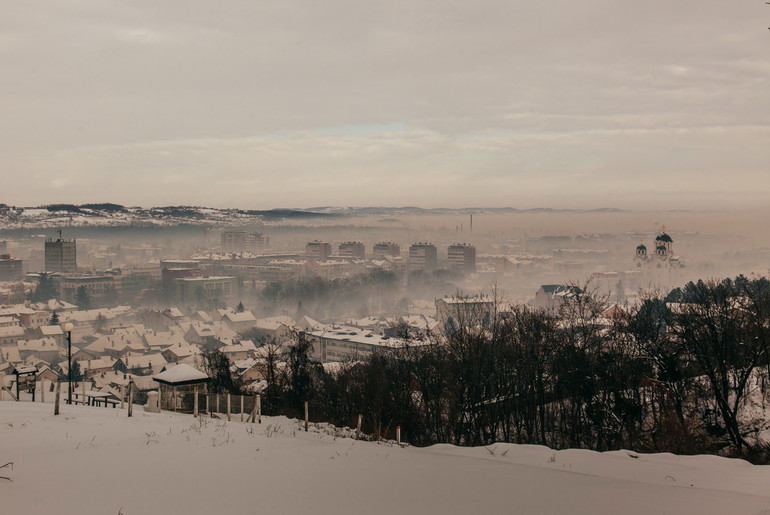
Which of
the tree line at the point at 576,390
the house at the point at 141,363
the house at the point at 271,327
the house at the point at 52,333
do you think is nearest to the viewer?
the tree line at the point at 576,390

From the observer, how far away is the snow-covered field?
22.4ft

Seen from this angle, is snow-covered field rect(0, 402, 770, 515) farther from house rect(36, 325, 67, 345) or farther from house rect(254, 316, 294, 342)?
house rect(36, 325, 67, 345)

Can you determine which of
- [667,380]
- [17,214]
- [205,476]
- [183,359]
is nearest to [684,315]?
Answer: [667,380]

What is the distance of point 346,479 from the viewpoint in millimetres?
7930

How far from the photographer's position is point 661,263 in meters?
115

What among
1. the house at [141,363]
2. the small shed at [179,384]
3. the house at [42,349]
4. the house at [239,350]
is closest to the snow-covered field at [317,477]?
the small shed at [179,384]

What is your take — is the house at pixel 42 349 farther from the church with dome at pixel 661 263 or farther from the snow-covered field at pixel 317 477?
the church with dome at pixel 661 263

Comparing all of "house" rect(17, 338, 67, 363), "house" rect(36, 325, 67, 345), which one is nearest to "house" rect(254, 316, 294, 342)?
"house" rect(17, 338, 67, 363)

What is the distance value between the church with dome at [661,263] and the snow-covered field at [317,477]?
110m

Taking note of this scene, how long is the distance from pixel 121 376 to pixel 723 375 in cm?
4982

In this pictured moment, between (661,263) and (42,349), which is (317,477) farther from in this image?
(661,263)

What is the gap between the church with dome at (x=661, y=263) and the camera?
112 m

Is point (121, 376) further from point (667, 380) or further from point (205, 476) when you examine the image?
point (205, 476)

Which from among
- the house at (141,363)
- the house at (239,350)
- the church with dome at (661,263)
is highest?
the church with dome at (661,263)
